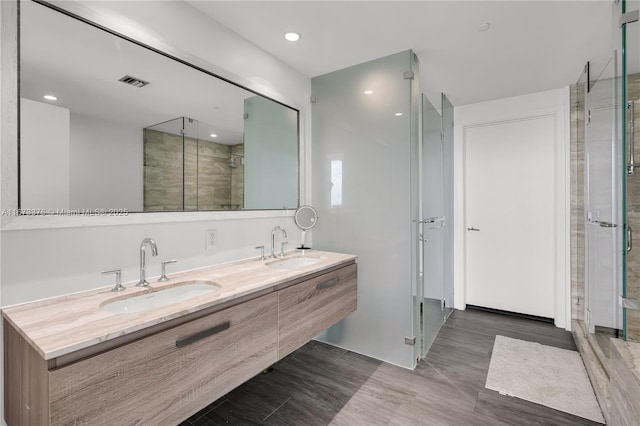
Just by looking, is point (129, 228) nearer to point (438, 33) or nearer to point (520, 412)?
point (438, 33)

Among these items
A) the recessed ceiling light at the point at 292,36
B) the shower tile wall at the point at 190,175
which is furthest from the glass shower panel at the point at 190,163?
the recessed ceiling light at the point at 292,36

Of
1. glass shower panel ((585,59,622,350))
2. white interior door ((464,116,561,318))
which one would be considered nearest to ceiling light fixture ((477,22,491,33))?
glass shower panel ((585,59,622,350))

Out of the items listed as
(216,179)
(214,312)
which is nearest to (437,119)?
(216,179)

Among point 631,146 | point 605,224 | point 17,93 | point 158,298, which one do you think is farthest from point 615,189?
point 17,93

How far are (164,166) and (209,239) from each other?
0.53 m

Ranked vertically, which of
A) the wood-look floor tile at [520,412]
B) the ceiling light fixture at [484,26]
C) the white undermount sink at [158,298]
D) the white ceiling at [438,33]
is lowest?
the wood-look floor tile at [520,412]

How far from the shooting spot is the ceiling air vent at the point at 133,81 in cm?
158

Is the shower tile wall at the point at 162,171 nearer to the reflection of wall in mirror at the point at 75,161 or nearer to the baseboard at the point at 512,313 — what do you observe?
the reflection of wall in mirror at the point at 75,161

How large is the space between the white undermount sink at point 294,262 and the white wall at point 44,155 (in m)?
1.32

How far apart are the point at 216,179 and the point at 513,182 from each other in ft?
10.7

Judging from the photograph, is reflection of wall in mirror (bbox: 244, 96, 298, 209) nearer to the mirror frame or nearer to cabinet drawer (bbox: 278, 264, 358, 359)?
the mirror frame

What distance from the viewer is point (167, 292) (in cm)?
158

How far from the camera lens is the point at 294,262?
2432 millimetres

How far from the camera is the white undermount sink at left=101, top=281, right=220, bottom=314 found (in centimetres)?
137
